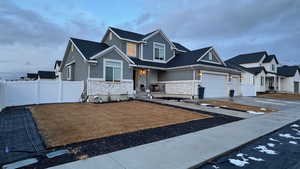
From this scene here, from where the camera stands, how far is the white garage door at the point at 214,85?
55.2ft

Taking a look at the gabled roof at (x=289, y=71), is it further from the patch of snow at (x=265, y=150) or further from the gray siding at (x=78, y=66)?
the gray siding at (x=78, y=66)

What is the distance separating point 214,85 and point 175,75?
448 centimetres

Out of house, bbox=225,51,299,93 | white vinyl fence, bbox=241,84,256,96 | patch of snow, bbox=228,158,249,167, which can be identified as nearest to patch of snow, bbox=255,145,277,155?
patch of snow, bbox=228,158,249,167

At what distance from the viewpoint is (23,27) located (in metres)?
19.3

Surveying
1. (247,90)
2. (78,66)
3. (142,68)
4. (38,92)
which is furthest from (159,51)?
(247,90)

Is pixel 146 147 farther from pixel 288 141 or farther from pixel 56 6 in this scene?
pixel 56 6

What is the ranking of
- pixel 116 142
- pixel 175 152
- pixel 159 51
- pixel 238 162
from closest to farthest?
pixel 238 162 < pixel 175 152 < pixel 116 142 < pixel 159 51

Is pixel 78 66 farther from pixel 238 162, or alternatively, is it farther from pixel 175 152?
pixel 238 162

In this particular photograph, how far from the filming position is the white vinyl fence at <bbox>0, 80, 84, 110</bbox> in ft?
33.4

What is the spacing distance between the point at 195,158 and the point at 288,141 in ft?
12.1

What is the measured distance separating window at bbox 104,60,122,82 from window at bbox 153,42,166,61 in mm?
→ 6433

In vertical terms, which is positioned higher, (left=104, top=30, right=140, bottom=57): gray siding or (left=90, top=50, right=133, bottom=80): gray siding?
(left=104, top=30, right=140, bottom=57): gray siding

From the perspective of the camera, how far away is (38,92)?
1122 centimetres

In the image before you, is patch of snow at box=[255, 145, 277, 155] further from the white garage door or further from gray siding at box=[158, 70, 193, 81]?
the white garage door
